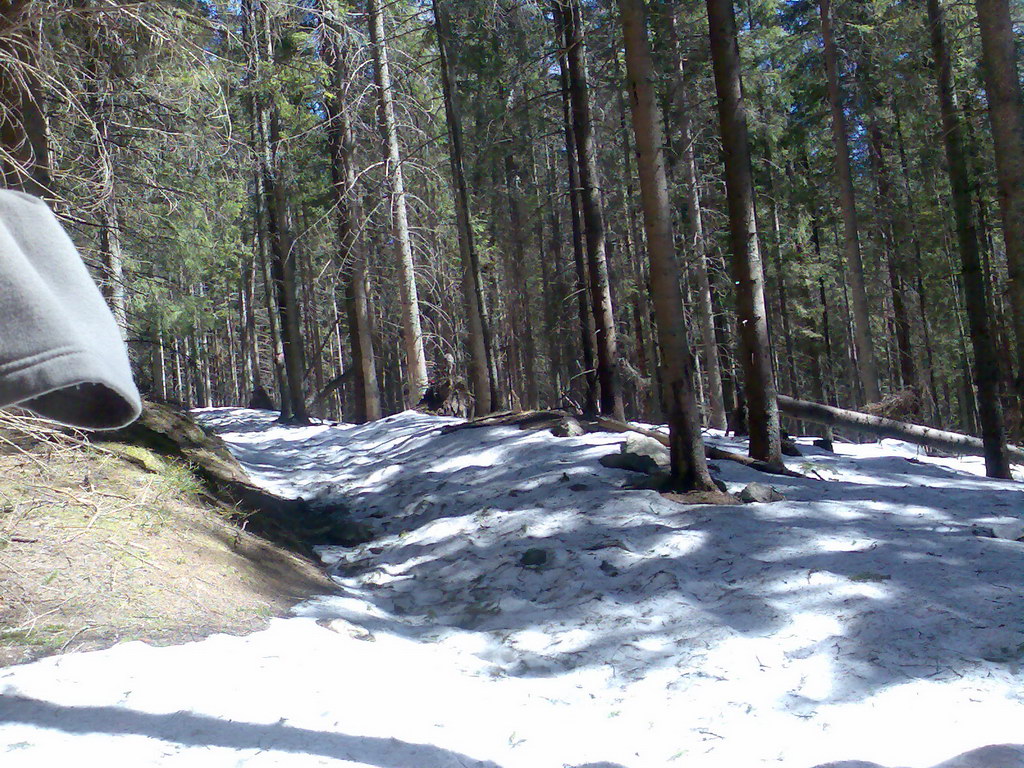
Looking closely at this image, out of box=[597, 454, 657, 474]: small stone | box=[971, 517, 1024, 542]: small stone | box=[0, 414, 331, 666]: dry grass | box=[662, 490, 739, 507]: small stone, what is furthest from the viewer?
box=[597, 454, 657, 474]: small stone

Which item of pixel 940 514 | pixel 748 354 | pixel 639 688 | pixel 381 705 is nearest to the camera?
pixel 381 705

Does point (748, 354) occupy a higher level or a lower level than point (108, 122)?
lower

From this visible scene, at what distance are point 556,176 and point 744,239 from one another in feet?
66.3

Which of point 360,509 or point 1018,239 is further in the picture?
point 360,509

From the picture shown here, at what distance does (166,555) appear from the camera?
5.66 meters

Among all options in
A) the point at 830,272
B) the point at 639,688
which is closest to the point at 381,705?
the point at 639,688

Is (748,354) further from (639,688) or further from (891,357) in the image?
(891,357)

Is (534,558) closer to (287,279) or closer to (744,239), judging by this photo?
(744,239)

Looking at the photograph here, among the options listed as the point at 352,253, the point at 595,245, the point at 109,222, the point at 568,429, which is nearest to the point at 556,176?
the point at 352,253

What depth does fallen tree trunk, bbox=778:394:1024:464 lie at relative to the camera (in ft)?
34.8

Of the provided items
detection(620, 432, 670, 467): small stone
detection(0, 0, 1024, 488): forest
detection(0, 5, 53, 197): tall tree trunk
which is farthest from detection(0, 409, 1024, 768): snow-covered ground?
detection(0, 5, 53, 197): tall tree trunk

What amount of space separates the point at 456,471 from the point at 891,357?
32544 mm

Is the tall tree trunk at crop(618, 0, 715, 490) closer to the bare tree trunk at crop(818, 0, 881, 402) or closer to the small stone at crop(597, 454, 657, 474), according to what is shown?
the small stone at crop(597, 454, 657, 474)

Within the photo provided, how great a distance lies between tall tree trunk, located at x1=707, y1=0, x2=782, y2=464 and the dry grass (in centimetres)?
532
